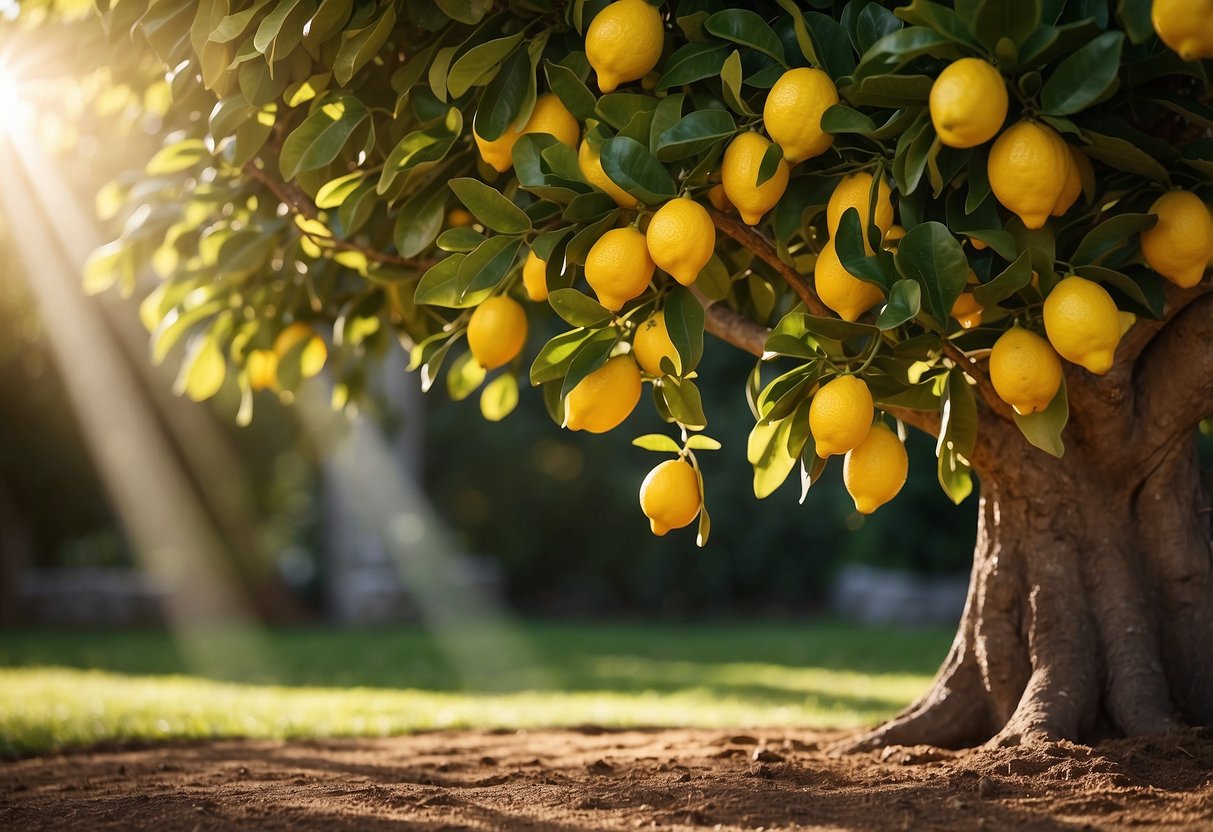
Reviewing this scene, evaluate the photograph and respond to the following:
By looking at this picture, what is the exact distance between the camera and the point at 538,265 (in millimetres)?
1960

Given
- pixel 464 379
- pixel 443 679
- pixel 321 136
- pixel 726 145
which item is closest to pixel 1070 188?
pixel 726 145

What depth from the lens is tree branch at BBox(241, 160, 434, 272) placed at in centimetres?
232

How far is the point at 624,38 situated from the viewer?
1.73m

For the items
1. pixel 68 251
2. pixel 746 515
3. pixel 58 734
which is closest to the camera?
pixel 58 734

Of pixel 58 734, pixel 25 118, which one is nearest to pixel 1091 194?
→ pixel 58 734

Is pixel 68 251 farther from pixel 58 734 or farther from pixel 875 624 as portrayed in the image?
pixel 875 624

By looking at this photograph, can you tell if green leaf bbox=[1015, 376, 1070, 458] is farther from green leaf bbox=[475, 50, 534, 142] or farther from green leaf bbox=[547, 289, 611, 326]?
green leaf bbox=[475, 50, 534, 142]

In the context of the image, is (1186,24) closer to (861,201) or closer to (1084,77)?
(1084,77)

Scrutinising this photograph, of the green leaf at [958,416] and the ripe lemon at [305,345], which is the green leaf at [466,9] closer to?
the green leaf at [958,416]

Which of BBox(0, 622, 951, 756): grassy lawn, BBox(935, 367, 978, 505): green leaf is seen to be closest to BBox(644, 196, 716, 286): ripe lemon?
BBox(935, 367, 978, 505): green leaf

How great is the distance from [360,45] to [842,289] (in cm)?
91

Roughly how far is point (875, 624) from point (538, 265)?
845 centimetres

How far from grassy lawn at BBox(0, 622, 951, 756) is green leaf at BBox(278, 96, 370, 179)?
2117mm

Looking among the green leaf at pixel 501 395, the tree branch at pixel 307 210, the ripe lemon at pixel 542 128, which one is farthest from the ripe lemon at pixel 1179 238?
the green leaf at pixel 501 395
